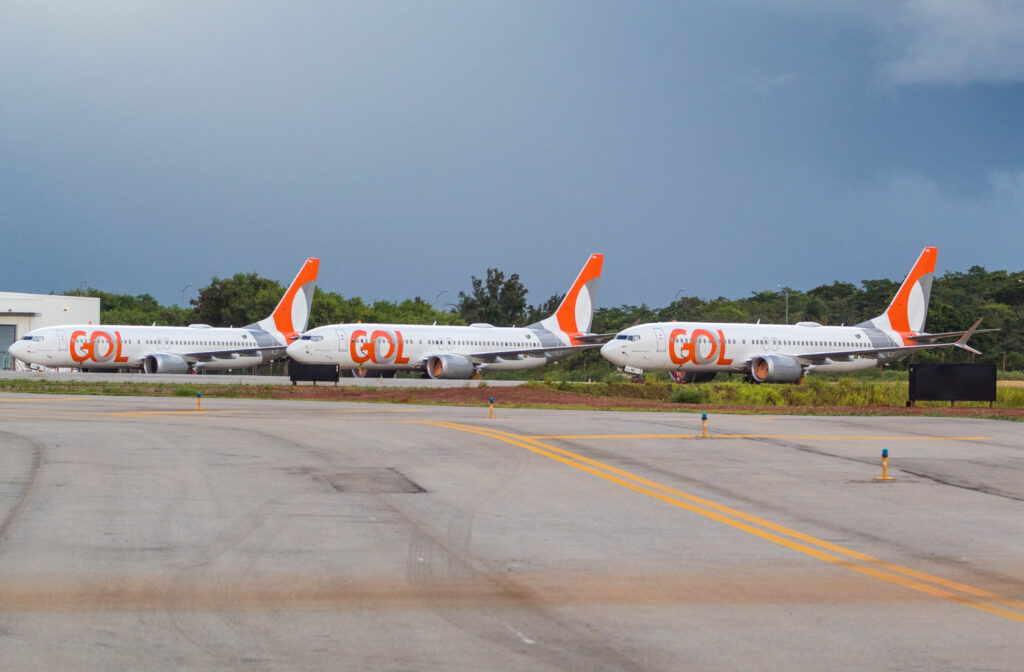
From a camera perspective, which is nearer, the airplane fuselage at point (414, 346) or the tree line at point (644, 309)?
the airplane fuselage at point (414, 346)

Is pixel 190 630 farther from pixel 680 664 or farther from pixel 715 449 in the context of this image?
pixel 715 449

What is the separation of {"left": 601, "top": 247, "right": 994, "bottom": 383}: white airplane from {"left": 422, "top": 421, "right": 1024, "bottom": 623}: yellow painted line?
1379 inches

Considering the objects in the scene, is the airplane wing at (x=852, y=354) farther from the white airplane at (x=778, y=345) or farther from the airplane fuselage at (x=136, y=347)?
the airplane fuselage at (x=136, y=347)

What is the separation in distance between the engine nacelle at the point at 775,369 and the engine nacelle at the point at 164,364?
104ft

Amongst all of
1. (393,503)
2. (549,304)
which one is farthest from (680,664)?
(549,304)

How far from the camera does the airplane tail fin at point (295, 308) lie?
7431 centimetres

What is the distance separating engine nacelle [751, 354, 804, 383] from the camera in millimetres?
55950

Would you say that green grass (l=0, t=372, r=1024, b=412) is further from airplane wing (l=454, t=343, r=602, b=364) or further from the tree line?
the tree line

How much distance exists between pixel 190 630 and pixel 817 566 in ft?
19.5

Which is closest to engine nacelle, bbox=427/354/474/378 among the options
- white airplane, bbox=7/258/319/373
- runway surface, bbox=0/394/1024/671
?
white airplane, bbox=7/258/319/373

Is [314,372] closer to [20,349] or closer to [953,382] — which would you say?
[20,349]

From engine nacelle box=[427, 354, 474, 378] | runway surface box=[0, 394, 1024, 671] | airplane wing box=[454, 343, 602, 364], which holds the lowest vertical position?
runway surface box=[0, 394, 1024, 671]

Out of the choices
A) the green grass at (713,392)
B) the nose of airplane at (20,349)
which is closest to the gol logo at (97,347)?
the nose of airplane at (20,349)

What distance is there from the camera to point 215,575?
32.2ft
